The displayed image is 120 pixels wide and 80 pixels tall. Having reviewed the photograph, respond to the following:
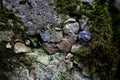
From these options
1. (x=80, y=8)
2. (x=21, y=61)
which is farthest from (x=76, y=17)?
(x=21, y=61)

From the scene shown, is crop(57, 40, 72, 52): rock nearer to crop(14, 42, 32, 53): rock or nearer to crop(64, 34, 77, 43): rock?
crop(64, 34, 77, 43): rock

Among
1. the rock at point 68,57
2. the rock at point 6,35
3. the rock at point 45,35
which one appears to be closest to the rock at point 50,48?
the rock at point 45,35

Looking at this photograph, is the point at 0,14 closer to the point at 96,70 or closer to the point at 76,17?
the point at 76,17

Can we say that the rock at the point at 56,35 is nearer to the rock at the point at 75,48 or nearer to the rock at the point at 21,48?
the rock at the point at 75,48

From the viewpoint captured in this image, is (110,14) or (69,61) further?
(110,14)

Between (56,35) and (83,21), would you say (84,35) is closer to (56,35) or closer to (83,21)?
(83,21)

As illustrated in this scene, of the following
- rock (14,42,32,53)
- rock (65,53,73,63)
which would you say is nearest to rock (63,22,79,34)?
rock (65,53,73,63)
